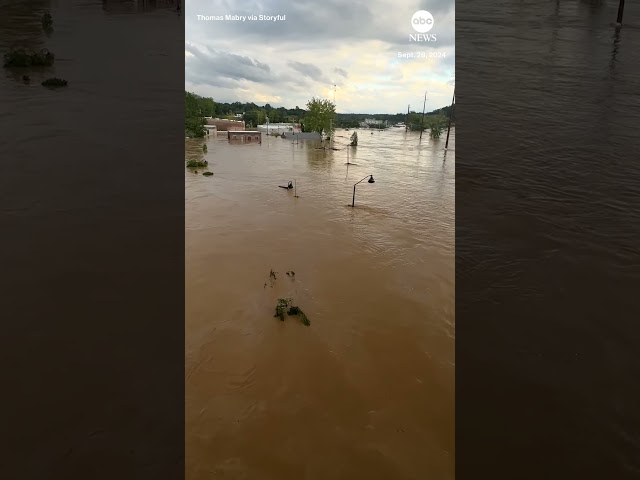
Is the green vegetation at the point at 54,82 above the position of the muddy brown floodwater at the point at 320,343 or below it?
above

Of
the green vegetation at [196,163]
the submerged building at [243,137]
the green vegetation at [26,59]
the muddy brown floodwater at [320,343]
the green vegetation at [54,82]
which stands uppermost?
the green vegetation at [26,59]

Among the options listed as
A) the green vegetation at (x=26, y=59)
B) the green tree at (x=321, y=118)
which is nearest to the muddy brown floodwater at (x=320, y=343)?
the green vegetation at (x=26, y=59)

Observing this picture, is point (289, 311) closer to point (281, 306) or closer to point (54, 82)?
point (281, 306)

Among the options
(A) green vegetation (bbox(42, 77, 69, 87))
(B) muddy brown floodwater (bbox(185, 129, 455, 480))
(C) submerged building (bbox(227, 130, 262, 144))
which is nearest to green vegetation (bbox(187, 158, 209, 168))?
(A) green vegetation (bbox(42, 77, 69, 87))

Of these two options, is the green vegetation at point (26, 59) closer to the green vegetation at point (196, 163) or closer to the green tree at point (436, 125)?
the green vegetation at point (196, 163)

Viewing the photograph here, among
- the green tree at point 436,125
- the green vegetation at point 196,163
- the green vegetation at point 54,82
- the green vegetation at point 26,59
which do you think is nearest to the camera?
the green vegetation at point 54,82

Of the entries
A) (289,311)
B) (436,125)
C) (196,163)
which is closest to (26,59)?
(196,163)

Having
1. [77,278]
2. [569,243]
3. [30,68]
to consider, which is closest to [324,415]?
A: [77,278]

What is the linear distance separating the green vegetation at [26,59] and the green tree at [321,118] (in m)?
28.7

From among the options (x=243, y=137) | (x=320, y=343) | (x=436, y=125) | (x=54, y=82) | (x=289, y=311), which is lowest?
(x=320, y=343)

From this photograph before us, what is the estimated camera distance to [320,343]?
773 cm

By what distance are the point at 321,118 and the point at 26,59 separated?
1204 inches

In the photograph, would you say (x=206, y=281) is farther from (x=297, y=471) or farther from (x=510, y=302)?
(x=510, y=302)

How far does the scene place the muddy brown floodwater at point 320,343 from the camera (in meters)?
5.41
